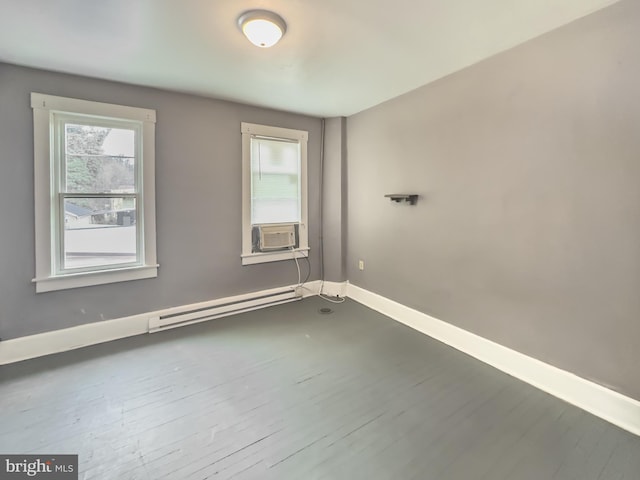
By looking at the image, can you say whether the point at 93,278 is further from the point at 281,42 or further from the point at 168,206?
the point at 281,42

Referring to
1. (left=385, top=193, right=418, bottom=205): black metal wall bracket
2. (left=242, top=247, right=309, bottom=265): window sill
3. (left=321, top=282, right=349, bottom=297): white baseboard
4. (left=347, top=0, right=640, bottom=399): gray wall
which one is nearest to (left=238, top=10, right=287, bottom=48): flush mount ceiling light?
(left=347, top=0, right=640, bottom=399): gray wall

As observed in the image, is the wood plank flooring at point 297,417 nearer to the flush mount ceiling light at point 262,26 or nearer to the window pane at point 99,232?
the window pane at point 99,232

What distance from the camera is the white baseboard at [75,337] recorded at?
2.48 m

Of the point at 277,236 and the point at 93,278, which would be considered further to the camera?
the point at 277,236

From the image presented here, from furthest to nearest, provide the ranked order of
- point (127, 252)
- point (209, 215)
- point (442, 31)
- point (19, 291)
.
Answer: point (209, 215)
point (127, 252)
point (19, 291)
point (442, 31)

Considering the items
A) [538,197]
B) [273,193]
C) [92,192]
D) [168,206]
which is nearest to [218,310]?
[168,206]

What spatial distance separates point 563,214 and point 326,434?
2091 millimetres

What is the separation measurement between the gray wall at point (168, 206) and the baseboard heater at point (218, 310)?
0.38 feet

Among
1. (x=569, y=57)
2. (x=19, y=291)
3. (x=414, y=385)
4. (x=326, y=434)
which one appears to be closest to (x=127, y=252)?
(x=19, y=291)

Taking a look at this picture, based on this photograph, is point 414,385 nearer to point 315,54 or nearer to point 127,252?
point 315,54

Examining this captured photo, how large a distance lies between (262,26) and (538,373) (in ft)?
9.98

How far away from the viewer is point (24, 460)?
1534mm

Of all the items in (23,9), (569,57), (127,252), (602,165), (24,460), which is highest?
(23,9)

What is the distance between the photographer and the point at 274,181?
3797mm
